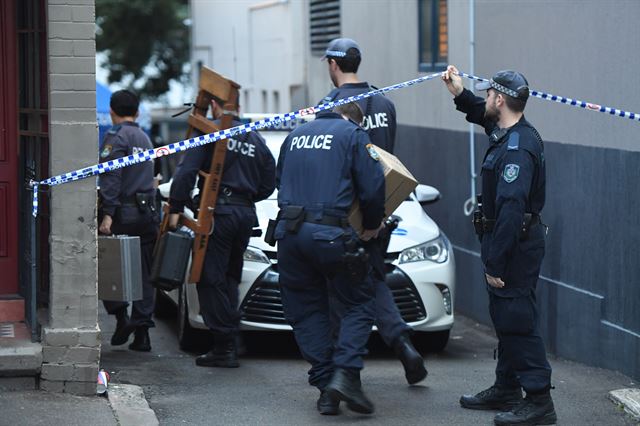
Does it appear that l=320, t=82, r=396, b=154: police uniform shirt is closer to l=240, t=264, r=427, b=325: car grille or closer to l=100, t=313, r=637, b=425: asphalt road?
l=240, t=264, r=427, b=325: car grille

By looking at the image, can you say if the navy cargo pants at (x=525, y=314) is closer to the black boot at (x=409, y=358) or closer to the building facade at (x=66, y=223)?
the black boot at (x=409, y=358)

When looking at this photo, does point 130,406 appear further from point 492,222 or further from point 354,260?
point 492,222

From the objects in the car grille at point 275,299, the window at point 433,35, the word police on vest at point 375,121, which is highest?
the window at point 433,35

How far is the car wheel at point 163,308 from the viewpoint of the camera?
1108 cm

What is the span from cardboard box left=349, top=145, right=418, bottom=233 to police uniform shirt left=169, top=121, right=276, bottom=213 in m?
1.43

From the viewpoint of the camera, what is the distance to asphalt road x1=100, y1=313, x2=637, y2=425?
7.09m

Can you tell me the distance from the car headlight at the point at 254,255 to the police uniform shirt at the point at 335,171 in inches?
74.6

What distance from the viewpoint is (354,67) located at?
305 inches

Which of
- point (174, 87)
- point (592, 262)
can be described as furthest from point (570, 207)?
point (174, 87)

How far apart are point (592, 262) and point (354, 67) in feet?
7.67

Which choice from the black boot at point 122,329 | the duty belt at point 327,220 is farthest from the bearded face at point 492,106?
the black boot at point 122,329

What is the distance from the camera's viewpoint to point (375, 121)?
7.95 m

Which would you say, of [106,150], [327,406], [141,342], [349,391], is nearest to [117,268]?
[106,150]

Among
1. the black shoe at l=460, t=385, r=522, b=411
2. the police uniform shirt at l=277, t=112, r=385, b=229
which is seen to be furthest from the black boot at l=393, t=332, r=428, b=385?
the police uniform shirt at l=277, t=112, r=385, b=229
